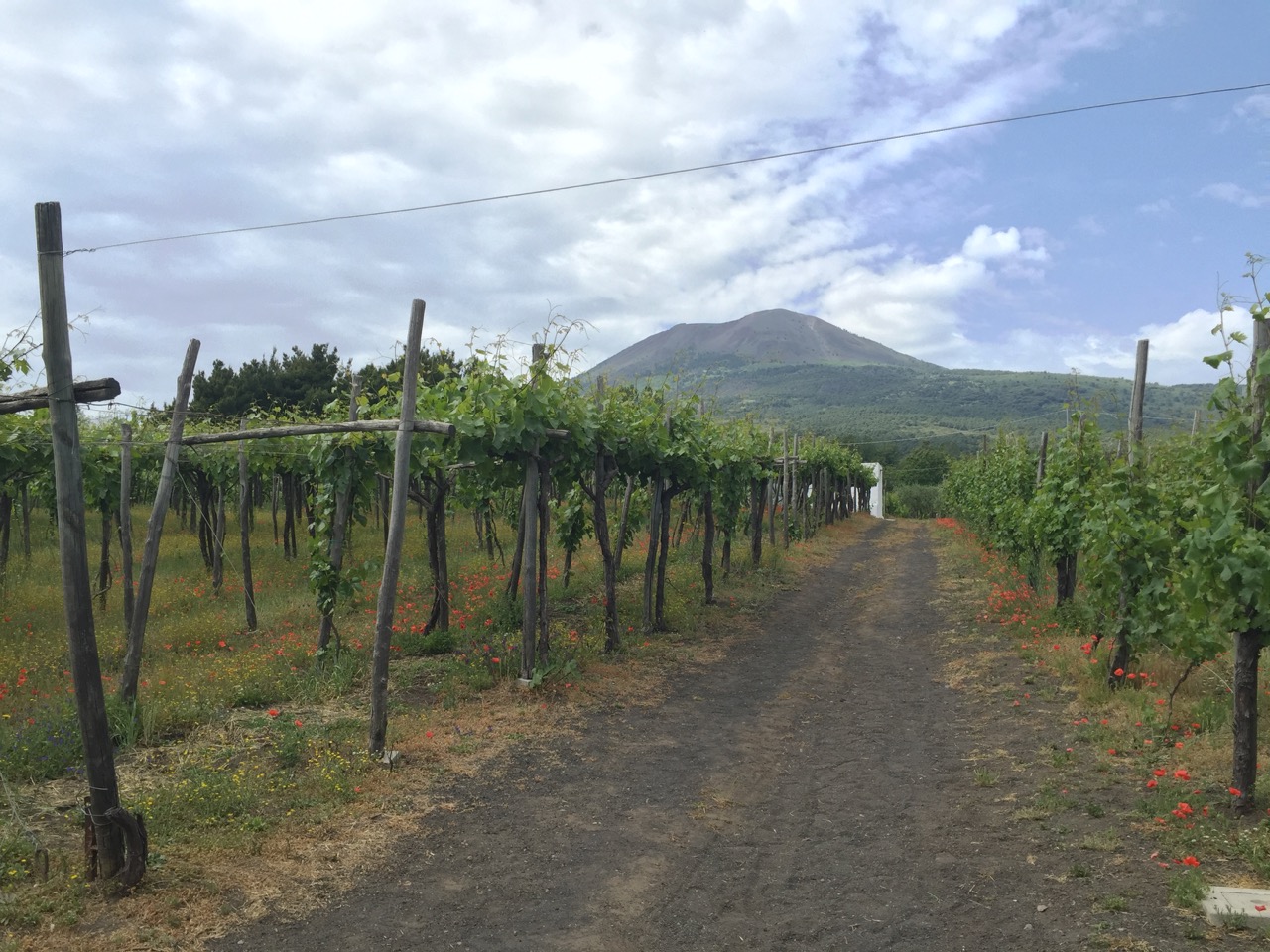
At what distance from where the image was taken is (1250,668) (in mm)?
5207

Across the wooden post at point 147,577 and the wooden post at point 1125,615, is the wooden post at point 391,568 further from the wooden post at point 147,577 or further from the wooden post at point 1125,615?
the wooden post at point 1125,615

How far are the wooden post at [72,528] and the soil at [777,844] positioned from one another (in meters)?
0.98

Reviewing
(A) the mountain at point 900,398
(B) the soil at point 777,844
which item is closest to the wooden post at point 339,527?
(B) the soil at point 777,844

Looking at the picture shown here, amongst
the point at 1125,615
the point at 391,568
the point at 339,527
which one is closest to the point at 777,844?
the point at 391,568

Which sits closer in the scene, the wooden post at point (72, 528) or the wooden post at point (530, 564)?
the wooden post at point (72, 528)

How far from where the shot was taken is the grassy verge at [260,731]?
4207 mm

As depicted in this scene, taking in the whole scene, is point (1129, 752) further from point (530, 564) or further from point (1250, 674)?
point (530, 564)

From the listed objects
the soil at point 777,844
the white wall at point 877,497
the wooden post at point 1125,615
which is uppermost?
the wooden post at point 1125,615

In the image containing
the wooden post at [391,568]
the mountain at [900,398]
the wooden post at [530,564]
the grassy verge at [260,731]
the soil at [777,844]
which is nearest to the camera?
the soil at [777,844]

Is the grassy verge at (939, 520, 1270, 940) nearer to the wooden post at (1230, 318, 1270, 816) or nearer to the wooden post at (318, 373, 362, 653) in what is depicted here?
the wooden post at (1230, 318, 1270, 816)

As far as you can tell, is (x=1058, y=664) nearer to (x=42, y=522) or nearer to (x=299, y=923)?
(x=299, y=923)

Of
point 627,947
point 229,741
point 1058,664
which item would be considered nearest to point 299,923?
point 627,947

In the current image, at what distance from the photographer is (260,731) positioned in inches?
269

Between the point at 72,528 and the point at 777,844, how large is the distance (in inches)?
170
